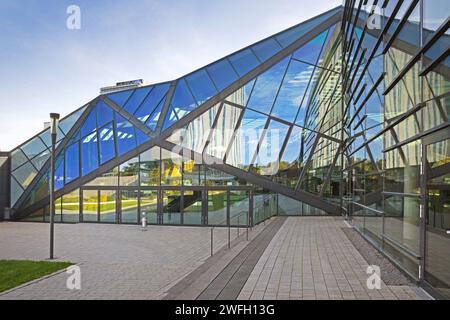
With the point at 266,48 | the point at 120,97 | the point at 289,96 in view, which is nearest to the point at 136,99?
the point at 120,97

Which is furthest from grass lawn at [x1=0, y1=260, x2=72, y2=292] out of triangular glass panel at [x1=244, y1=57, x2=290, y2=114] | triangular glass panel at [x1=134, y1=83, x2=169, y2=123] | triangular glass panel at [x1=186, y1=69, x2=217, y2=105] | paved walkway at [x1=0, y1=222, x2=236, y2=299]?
triangular glass panel at [x1=244, y1=57, x2=290, y2=114]

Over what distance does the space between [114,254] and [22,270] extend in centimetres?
302

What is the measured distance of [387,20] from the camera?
8.95 metres

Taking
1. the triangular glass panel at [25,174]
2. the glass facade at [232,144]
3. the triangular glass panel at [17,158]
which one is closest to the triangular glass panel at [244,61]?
the glass facade at [232,144]

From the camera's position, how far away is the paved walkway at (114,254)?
23.3ft

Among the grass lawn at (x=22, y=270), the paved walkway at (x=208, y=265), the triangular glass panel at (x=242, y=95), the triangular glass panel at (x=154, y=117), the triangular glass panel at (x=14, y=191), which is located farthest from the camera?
the triangular glass panel at (x=14, y=191)

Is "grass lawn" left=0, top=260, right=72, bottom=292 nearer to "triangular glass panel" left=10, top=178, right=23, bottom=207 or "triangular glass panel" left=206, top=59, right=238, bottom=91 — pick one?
"triangular glass panel" left=206, top=59, right=238, bottom=91

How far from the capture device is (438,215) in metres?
5.62

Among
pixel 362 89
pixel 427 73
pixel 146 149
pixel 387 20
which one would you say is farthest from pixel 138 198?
pixel 427 73

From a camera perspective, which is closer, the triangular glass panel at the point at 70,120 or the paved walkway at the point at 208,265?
the paved walkway at the point at 208,265

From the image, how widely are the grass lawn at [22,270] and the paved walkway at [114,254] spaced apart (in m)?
0.44

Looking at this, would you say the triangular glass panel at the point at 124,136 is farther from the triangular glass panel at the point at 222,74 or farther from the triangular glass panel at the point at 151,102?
the triangular glass panel at the point at 222,74

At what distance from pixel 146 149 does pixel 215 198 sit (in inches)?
208
